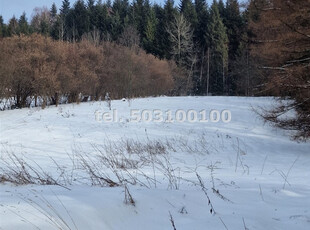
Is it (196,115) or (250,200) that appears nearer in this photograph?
(250,200)

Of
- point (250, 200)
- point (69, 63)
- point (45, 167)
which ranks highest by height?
point (69, 63)

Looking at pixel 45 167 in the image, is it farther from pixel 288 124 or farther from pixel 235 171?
pixel 288 124

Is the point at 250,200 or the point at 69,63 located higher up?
the point at 69,63

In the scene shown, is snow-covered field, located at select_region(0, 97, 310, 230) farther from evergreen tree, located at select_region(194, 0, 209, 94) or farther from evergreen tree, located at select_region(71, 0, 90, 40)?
evergreen tree, located at select_region(71, 0, 90, 40)

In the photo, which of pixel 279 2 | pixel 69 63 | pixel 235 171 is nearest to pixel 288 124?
pixel 279 2

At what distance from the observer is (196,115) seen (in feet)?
46.8

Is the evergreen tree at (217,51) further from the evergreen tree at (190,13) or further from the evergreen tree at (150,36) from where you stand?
the evergreen tree at (150,36)

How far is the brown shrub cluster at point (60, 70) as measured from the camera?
18656 millimetres

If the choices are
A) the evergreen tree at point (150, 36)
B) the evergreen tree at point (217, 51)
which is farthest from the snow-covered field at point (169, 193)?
the evergreen tree at point (150, 36)

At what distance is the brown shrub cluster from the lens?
1866 centimetres

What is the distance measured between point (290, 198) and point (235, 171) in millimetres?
1900

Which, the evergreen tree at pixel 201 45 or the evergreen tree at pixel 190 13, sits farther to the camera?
the evergreen tree at pixel 190 13

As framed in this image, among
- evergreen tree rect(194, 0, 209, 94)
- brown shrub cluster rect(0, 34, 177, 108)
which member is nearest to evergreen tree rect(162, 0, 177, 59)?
evergreen tree rect(194, 0, 209, 94)

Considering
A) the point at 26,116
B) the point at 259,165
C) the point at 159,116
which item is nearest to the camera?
the point at 259,165
